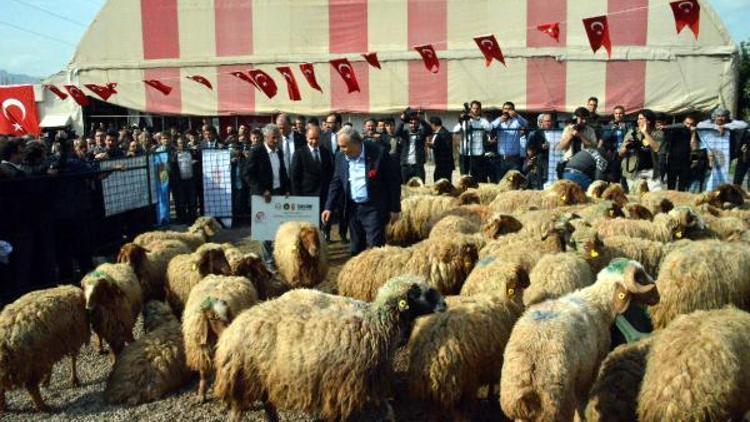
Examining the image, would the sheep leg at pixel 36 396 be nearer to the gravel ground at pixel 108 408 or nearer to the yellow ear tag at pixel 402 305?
the gravel ground at pixel 108 408

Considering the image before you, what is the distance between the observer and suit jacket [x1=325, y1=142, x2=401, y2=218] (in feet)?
22.0

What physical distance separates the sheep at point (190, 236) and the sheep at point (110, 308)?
1774 millimetres

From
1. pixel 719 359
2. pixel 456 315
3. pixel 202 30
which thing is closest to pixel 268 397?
pixel 456 315

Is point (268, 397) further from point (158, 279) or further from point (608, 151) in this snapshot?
point (608, 151)

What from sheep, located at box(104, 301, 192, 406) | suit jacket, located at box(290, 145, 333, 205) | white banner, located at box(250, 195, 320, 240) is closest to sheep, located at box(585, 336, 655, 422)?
sheep, located at box(104, 301, 192, 406)

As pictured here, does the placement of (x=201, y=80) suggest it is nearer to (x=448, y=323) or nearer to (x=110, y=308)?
(x=110, y=308)

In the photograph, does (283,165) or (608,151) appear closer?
(283,165)

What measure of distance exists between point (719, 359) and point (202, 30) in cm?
1856

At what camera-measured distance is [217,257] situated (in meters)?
6.25

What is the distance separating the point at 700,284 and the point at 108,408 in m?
4.54

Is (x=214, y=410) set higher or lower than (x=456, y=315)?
lower

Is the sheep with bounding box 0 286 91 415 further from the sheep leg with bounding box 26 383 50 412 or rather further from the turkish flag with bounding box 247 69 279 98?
the turkish flag with bounding box 247 69 279 98

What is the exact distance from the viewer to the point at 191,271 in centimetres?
633

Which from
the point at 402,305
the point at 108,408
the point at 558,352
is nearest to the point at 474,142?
the point at 402,305
